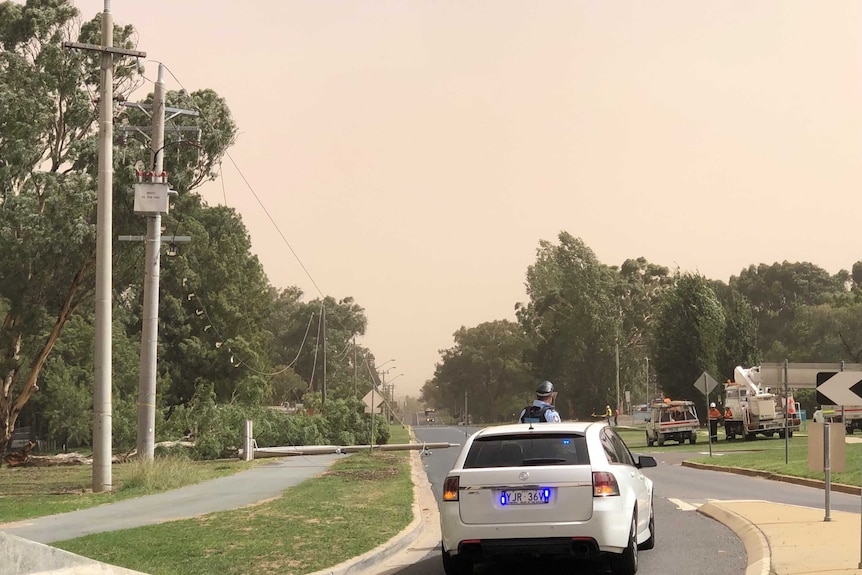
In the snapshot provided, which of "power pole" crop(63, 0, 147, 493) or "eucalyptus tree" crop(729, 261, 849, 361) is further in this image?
"eucalyptus tree" crop(729, 261, 849, 361)

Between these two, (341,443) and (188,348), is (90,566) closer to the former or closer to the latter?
(341,443)

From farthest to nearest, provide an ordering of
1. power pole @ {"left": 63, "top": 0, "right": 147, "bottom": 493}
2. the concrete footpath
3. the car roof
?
power pole @ {"left": 63, "top": 0, "right": 147, "bottom": 493}, the car roof, the concrete footpath

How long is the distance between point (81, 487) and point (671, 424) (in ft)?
94.6

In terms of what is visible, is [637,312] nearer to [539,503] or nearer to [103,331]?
[103,331]

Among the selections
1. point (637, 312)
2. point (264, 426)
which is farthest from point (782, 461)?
point (637, 312)

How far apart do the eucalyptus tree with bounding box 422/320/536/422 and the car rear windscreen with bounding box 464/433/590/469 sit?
119439mm

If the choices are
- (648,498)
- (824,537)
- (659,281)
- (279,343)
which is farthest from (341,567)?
(279,343)

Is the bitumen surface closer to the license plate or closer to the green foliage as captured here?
the license plate

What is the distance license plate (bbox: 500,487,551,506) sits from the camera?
1027 centimetres

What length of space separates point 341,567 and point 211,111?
3237 cm

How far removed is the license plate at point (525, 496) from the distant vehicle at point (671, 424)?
1502 inches

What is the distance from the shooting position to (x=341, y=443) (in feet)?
157

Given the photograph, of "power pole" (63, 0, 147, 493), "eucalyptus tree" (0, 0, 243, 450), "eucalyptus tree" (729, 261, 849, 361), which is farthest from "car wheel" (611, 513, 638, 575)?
"eucalyptus tree" (729, 261, 849, 361)

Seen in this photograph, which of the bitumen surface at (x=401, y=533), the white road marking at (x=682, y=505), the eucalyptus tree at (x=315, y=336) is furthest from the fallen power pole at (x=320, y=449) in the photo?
the eucalyptus tree at (x=315, y=336)
